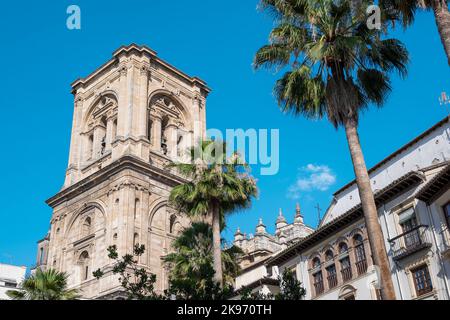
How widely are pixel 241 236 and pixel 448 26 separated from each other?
59.3 metres

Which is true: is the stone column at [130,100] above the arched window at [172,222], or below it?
above

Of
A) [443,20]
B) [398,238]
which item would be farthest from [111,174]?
[443,20]

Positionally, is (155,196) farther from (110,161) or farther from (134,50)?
(134,50)

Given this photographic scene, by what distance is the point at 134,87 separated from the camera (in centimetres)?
4978

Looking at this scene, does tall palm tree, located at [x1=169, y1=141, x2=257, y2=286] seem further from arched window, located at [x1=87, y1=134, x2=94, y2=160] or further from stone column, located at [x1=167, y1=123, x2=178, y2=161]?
arched window, located at [x1=87, y1=134, x2=94, y2=160]

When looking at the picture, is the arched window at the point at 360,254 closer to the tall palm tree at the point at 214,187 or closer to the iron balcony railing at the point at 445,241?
the iron balcony railing at the point at 445,241

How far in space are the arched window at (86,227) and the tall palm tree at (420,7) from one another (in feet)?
114

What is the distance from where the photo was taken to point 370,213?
16047 millimetres

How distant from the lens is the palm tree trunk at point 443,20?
15.3 m

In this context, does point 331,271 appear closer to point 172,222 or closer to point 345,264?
point 345,264

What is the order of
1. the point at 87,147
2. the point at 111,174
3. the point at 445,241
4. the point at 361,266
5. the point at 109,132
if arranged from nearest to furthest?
the point at 445,241, the point at 361,266, the point at 111,174, the point at 109,132, the point at 87,147

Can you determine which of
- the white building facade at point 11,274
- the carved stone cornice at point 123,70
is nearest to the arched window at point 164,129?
the carved stone cornice at point 123,70

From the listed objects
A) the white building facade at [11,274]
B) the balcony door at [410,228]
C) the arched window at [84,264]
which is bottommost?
the balcony door at [410,228]

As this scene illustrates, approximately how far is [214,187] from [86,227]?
23023mm
